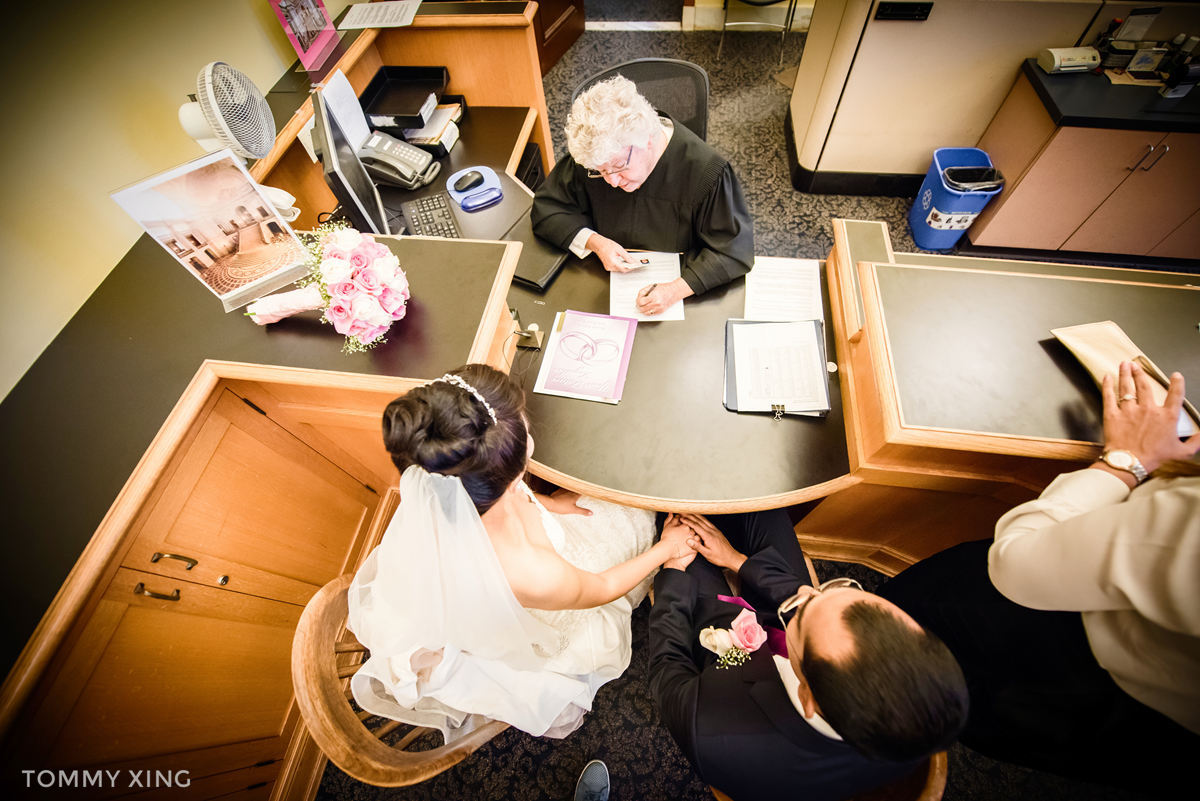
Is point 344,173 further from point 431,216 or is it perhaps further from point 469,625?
point 469,625

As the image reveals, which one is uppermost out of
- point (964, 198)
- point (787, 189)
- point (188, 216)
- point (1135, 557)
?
point (188, 216)

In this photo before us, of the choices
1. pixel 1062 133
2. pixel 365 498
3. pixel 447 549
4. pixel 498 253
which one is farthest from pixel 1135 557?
pixel 1062 133

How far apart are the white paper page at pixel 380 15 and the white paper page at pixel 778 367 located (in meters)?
2.27

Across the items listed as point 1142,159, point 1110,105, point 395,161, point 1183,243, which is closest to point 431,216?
point 395,161

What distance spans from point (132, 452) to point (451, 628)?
96 cm

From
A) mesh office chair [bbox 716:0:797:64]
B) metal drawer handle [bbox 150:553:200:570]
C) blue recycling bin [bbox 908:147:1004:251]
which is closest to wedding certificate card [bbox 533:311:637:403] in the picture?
metal drawer handle [bbox 150:553:200:570]

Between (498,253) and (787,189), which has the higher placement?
(498,253)

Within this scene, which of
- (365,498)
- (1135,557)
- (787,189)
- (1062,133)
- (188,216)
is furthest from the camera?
(787,189)

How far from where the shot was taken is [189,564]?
1.35 meters

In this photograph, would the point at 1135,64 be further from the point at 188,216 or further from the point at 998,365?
the point at 188,216

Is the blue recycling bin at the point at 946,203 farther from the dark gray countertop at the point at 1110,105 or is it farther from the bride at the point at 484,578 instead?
the bride at the point at 484,578

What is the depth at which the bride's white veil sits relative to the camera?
1170 mm

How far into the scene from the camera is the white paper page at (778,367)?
147cm

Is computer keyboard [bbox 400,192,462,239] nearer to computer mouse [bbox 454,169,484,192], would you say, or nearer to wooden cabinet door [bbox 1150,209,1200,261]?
computer mouse [bbox 454,169,484,192]
